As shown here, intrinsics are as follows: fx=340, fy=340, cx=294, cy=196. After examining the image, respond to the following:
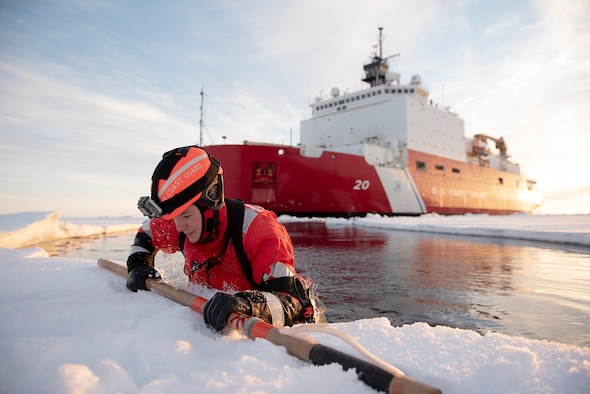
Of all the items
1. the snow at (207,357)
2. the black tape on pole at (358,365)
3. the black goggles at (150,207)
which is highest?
the black goggles at (150,207)

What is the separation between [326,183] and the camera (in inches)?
563

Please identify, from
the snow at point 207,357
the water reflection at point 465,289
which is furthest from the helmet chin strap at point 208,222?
the water reflection at point 465,289

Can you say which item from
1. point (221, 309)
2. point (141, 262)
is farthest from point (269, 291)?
point (141, 262)

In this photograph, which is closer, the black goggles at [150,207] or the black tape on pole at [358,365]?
the black tape on pole at [358,365]

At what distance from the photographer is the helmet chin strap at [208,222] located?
5.70ft

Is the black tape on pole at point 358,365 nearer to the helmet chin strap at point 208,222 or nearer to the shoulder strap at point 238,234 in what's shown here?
the shoulder strap at point 238,234

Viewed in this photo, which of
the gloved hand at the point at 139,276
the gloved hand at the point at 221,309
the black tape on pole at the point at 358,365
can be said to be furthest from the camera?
the gloved hand at the point at 139,276

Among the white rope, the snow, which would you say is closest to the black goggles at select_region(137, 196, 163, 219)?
the snow

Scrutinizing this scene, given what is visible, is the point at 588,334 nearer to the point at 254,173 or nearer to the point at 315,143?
the point at 254,173

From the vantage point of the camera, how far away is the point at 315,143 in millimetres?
21250

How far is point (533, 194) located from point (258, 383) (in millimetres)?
35866

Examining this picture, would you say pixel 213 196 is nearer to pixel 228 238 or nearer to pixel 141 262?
pixel 228 238

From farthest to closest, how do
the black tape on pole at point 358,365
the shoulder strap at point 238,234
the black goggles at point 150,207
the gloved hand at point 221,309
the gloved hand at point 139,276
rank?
the gloved hand at point 139,276, the shoulder strap at point 238,234, the black goggles at point 150,207, the gloved hand at point 221,309, the black tape on pole at point 358,365

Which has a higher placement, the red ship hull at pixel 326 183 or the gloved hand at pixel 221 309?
the red ship hull at pixel 326 183
